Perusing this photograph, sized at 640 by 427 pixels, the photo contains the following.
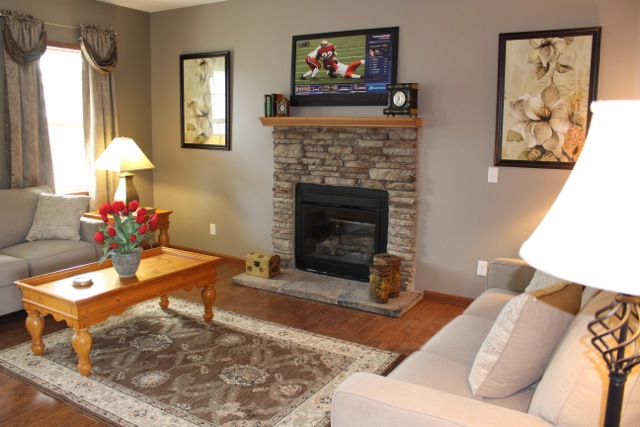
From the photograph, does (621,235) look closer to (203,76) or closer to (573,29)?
(573,29)

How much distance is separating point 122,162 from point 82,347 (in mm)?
2435

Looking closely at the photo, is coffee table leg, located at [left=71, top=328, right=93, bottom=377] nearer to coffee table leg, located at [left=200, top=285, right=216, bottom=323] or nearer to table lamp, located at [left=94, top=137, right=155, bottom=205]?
coffee table leg, located at [left=200, top=285, right=216, bottom=323]

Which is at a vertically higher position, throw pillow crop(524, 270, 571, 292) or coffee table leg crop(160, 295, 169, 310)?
throw pillow crop(524, 270, 571, 292)

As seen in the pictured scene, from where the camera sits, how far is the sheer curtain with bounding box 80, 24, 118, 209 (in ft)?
17.2

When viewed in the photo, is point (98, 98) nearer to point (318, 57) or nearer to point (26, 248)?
point (26, 248)

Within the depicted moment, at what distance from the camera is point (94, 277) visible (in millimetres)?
3416

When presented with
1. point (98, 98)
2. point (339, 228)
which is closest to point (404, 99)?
point (339, 228)

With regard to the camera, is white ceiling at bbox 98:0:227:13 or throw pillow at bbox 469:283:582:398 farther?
white ceiling at bbox 98:0:227:13

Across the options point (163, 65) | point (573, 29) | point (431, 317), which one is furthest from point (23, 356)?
point (573, 29)

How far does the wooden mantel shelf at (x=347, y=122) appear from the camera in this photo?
4.26m

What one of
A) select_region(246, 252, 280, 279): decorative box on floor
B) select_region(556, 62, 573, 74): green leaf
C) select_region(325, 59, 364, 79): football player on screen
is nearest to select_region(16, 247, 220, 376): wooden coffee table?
select_region(246, 252, 280, 279): decorative box on floor

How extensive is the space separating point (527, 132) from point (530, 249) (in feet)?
10.1

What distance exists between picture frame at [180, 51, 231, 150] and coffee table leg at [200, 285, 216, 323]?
199cm

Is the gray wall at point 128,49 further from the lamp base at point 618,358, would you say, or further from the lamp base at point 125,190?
the lamp base at point 618,358
